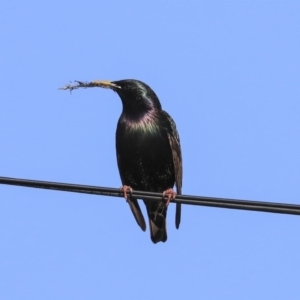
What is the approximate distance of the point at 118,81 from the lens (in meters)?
8.78

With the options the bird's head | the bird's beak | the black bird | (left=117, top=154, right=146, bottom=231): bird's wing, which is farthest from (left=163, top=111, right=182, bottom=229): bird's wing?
the bird's beak

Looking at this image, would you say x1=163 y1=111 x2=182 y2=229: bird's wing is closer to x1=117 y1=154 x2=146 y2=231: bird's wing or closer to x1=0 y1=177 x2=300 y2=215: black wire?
x1=117 y1=154 x2=146 y2=231: bird's wing

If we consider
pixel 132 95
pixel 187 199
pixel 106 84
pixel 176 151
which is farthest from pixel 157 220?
pixel 187 199

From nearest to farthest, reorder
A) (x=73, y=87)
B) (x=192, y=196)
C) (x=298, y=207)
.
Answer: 1. (x=298, y=207)
2. (x=192, y=196)
3. (x=73, y=87)

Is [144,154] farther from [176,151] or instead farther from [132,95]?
[132,95]

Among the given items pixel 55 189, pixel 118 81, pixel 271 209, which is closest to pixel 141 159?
pixel 118 81

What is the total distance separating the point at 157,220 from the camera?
8.98 metres

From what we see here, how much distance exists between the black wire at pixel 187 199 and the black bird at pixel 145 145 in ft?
7.65

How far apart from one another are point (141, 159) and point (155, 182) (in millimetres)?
322

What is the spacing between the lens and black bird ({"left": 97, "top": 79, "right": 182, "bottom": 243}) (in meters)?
8.59

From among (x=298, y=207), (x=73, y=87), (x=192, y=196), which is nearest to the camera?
(x=298, y=207)

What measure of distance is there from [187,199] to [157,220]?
130 inches

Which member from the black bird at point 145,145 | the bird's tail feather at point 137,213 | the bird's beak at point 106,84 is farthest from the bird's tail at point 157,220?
the bird's beak at point 106,84

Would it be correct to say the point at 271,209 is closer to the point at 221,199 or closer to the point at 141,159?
the point at 221,199
